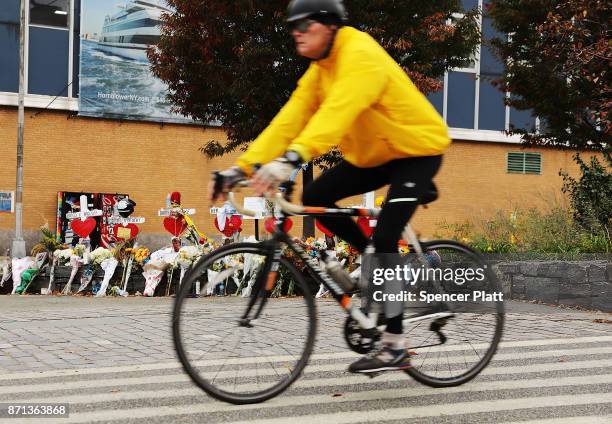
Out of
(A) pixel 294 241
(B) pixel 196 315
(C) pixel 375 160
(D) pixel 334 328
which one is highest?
(C) pixel 375 160

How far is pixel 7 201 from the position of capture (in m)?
25.3

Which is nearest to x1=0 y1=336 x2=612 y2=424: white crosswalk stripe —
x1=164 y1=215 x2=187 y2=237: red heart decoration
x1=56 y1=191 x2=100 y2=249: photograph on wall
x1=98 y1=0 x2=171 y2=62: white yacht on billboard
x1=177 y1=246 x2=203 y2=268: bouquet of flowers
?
x1=177 y1=246 x2=203 y2=268: bouquet of flowers

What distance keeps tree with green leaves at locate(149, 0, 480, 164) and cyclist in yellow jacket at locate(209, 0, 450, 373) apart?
968 cm

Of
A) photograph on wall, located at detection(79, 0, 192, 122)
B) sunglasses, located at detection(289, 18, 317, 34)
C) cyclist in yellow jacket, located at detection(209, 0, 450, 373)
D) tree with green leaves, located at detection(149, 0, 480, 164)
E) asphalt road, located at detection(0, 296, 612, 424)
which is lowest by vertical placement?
asphalt road, located at detection(0, 296, 612, 424)

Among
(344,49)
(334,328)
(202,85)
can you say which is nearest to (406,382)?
(344,49)

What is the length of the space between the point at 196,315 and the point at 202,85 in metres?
11.7

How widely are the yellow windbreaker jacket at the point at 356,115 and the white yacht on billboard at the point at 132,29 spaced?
22413mm

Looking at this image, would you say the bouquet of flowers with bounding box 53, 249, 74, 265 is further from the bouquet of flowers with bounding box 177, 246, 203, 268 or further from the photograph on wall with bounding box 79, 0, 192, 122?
the photograph on wall with bounding box 79, 0, 192, 122

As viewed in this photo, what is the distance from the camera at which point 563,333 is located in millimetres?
6652

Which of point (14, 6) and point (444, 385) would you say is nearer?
point (444, 385)

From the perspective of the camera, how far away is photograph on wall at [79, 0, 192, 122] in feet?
83.2

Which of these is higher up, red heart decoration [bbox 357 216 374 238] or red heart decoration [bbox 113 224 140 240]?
red heart decoration [bbox 357 216 374 238]

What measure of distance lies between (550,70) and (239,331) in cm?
1152

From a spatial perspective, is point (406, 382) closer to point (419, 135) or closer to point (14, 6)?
point (419, 135)
